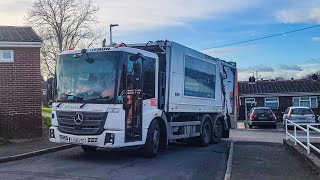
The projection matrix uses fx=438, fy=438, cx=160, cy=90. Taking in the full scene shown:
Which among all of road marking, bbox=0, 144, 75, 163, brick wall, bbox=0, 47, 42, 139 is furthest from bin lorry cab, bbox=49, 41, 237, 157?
brick wall, bbox=0, 47, 42, 139

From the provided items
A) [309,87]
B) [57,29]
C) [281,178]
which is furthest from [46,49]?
[281,178]

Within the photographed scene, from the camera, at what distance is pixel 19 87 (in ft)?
51.0

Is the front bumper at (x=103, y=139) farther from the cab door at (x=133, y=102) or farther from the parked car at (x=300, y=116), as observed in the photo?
the parked car at (x=300, y=116)

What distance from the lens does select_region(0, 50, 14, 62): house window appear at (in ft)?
50.4

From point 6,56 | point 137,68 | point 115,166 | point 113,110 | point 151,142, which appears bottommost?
point 115,166

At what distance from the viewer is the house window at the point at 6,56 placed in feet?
50.4

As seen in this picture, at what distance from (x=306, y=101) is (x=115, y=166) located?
35626 millimetres

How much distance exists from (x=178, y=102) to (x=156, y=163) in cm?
288

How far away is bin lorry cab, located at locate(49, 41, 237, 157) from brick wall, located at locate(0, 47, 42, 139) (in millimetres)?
3720

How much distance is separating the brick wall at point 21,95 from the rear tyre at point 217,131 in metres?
6.62

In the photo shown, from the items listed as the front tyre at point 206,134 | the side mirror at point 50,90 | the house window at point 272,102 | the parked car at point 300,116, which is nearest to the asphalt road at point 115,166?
the side mirror at point 50,90

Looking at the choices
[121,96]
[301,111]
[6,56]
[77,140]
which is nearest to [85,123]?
[77,140]

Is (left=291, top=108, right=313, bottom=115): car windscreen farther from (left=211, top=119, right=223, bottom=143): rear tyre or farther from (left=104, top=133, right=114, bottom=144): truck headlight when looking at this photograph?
(left=104, top=133, right=114, bottom=144): truck headlight

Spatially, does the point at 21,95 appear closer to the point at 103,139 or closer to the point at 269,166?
the point at 103,139
